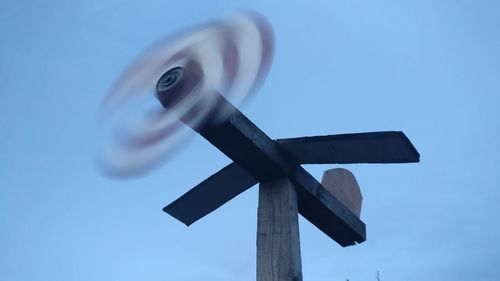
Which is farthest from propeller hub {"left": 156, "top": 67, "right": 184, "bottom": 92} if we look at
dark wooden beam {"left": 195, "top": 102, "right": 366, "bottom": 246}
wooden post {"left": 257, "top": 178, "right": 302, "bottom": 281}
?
wooden post {"left": 257, "top": 178, "right": 302, "bottom": 281}

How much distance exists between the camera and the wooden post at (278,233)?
92.9 inches

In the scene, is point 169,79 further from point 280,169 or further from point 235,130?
point 280,169

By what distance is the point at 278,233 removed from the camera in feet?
8.11

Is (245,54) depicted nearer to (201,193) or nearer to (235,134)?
(235,134)

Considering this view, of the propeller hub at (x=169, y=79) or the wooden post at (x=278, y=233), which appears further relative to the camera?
the wooden post at (x=278, y=233)

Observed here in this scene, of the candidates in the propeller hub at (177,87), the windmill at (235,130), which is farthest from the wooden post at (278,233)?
the propeller hub at (177,87)

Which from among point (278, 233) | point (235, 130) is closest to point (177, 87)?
point (235, 130)

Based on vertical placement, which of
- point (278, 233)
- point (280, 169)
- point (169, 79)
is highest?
point (169, 79)

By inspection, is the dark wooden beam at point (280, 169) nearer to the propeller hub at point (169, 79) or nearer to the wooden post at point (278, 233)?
the wooden post at point (278, 233)

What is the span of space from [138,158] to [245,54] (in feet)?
2.49

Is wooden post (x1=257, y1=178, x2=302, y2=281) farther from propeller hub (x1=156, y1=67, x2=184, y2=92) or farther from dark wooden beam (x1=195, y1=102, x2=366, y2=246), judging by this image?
propeller hub (x1=156, y1=67, x2=184, y2=92)

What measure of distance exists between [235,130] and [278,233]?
628 mm

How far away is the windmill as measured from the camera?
2191 mm

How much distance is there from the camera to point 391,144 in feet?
7.88
